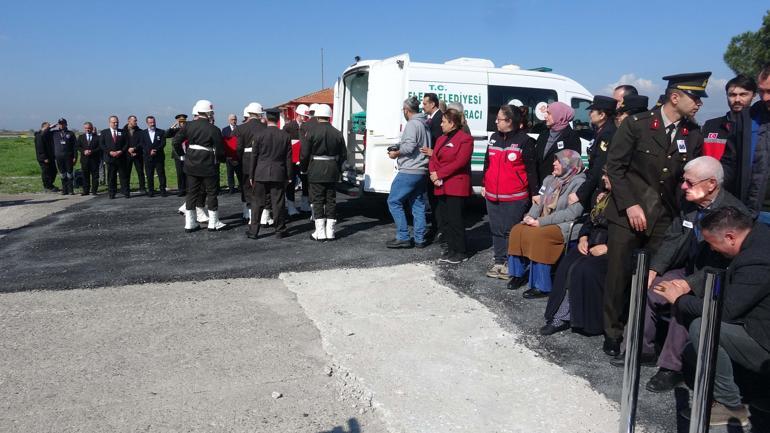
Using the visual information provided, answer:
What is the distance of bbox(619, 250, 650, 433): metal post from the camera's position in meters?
3.07

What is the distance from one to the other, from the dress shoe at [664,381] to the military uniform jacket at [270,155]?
600 cm

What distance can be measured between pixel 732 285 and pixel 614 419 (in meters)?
1.05

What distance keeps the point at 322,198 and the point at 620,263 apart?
4903 millimetres

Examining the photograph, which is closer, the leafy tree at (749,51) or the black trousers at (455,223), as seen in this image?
the black trousers at (455,223)

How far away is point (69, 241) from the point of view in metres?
8.77

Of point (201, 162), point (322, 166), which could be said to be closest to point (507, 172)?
point (322, 166)

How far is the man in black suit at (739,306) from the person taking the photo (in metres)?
3.42

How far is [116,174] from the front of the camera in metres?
13.9

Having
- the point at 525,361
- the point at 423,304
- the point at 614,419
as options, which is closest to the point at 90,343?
the point at 423,304

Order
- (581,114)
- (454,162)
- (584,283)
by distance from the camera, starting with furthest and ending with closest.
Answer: (581,114) < (454,162) < (584,283)

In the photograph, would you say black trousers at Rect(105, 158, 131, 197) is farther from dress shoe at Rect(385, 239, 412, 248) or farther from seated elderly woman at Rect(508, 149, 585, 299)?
seated elderly woman at Rect(508, 149, 585, 299)

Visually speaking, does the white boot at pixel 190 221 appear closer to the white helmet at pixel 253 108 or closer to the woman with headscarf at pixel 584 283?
the white helmet at pixel 253 108

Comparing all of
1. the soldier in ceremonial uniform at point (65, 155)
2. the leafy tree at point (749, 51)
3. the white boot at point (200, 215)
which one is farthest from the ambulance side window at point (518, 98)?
the leafy tree at point (749, 51)

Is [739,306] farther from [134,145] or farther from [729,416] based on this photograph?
[134,145]
